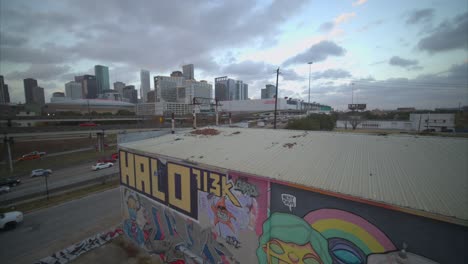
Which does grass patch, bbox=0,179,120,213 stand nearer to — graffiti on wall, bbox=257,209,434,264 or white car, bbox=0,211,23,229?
white car, bbox=0,211,23,229

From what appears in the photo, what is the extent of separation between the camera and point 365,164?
539 centimetres

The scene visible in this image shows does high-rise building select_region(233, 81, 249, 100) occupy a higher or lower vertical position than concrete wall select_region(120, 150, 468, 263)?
higher

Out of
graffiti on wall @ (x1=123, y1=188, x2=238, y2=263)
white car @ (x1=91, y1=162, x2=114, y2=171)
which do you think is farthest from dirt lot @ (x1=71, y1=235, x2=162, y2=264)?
white car @ (x1=91, y1=162, x2=114, y2=171)

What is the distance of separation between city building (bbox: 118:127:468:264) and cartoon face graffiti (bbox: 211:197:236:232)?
4 cm

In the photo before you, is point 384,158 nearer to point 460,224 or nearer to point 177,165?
point 460,224

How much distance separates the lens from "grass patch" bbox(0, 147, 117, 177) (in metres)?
28.3

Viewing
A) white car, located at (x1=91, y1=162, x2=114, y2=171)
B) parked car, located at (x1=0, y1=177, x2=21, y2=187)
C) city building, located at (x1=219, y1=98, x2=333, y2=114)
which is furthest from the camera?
city building, located at (x1=219, y1=98, x2=333, y2=114)

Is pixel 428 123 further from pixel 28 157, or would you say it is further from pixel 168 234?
pixel 28 157

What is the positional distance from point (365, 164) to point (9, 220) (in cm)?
2424

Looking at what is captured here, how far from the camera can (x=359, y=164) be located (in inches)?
213

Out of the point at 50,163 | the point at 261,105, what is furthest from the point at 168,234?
the point at 261,105

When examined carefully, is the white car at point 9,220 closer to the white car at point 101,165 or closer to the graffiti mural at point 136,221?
the graffiti mural at point 136,221

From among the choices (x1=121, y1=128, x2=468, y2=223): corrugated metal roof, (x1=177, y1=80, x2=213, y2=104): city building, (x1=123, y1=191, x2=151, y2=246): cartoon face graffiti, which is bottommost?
(x1=123, y1=191, x2=151, y2=246): cartoon face graffiti

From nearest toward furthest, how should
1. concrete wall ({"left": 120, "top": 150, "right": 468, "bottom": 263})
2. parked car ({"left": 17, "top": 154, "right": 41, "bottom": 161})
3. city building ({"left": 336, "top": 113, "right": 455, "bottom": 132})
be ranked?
concrete wall ({"left": 120, "top": 150, "right": 468, "bottom": 263})
parked car ({"left": 17, "top": 154, "right": 41, "bottom": 161})
city building ({"left": 336, "top": 113, "right": 455, "bottom": 132})
